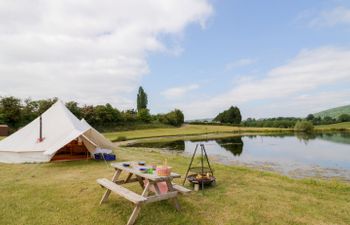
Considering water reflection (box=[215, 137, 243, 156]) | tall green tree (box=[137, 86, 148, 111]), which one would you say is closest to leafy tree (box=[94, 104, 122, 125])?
tall green tree (box=[137, 86, 148, 111])

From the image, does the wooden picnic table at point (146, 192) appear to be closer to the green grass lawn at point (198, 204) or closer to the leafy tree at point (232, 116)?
the green grass lawn at point (198, 204)

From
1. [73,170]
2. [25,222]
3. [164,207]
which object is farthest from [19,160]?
[164,207]

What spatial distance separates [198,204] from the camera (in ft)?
15.1

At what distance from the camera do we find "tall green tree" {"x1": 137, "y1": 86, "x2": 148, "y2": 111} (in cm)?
5258

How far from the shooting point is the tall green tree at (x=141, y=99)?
52.6 metres

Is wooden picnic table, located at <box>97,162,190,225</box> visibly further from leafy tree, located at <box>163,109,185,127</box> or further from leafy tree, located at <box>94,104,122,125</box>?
leafy tree, located at <box>163,109,185,127</box>

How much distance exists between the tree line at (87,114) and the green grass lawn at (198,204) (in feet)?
80.6

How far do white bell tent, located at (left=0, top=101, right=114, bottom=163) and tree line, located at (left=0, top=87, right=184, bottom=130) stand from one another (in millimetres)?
18153

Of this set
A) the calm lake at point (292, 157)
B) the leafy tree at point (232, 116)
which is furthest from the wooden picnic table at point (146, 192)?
the leafy tree at point (232, 116)

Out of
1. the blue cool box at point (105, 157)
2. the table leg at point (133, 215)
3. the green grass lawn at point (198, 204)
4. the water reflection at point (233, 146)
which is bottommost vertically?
the water reflection at point (233, 146)

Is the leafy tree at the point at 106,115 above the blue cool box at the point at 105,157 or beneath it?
A: above

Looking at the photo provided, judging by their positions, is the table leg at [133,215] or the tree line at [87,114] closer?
Answer: the table leg at [133,215]

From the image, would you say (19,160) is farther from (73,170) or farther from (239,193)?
(239,193)

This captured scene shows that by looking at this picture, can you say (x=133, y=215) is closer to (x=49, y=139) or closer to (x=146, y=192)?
(x=146, y=192)
